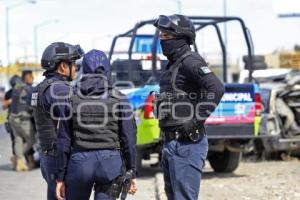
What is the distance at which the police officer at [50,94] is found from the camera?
6176mm

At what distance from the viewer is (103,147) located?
532cm

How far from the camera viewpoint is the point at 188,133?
219 inches

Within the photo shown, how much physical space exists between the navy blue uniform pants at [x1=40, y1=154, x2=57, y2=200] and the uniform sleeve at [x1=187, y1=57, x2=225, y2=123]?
138 centimetres

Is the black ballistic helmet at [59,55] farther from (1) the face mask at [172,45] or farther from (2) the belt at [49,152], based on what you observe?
(1) the face mask at [172,45]

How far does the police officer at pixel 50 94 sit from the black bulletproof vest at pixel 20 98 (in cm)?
676

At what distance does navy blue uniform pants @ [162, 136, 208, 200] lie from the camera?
5.54 metres

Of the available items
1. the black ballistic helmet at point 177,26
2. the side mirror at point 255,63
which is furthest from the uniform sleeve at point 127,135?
the side mirror at point 255,63

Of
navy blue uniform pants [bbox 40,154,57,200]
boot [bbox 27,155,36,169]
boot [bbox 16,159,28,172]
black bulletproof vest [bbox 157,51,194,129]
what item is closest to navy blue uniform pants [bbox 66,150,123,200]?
black bulletproof vest [bbox 157,51,194,129]

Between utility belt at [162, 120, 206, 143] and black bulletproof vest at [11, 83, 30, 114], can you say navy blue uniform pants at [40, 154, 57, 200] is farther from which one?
black bulletproof vest at [11, 83, 30, 114]

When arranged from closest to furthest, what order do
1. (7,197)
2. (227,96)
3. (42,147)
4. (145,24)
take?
(42,147)
(7,197)
(227,96)
(145,24)

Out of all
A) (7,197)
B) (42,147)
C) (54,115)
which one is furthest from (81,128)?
(7,197)

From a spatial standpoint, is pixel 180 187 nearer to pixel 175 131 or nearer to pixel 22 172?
pixel 175 131

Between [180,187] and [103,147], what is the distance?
0.69 m

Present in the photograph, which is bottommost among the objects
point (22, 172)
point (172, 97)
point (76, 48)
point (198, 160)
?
point (22, 172)
